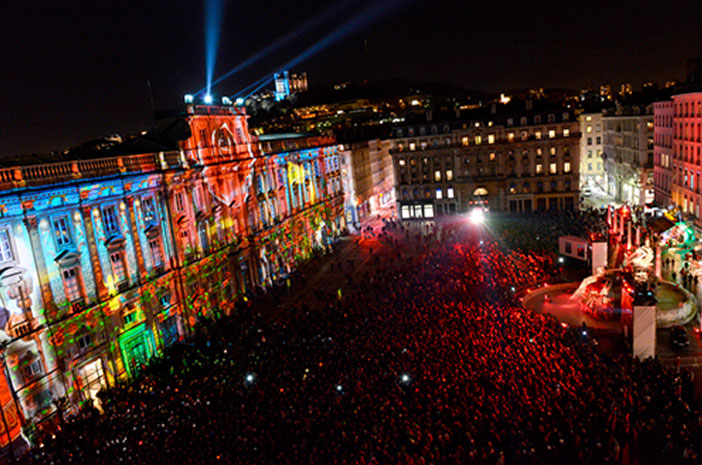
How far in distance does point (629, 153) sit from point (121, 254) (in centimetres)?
7146

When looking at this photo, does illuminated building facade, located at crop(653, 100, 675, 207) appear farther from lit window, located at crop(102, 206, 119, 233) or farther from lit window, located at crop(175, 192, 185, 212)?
lit window, located at crop(102, 206, 119, 233)

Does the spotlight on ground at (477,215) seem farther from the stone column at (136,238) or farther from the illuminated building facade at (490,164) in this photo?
the stone column at (136,238)

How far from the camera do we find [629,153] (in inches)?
2995

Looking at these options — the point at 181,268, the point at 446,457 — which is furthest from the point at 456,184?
the point at 446,457

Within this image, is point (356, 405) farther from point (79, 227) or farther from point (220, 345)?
point (79, 227)

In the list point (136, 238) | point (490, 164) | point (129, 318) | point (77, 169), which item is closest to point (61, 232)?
point (77, 169)

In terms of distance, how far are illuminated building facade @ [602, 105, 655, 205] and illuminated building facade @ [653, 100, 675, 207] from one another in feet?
9.02

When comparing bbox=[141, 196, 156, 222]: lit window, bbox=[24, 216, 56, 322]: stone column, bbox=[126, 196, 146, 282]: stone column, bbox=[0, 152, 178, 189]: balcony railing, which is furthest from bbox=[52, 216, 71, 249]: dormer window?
bbox=[141, 196, 156, 222]: lit window

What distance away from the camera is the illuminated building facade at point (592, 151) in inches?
3659

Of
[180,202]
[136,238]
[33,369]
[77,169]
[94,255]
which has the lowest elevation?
[33,369]

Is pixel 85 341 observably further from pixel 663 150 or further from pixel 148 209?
pixel 663 150

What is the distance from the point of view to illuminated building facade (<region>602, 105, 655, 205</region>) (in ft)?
231

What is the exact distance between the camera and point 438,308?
1300 inches

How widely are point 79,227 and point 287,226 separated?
27.0m
